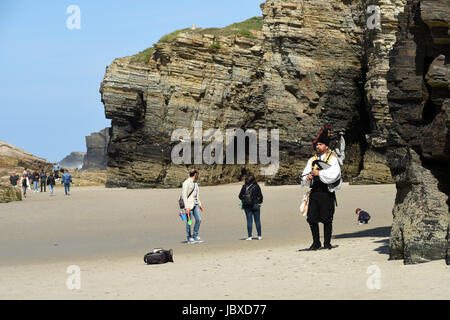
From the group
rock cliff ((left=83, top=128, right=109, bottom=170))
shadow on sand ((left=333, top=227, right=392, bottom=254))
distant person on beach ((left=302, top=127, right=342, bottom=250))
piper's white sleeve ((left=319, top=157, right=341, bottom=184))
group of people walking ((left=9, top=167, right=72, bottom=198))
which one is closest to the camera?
piper's white sleeve ((left=319, top=157, right=341, bottom=184))

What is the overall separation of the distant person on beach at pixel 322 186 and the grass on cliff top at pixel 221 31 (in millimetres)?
30997

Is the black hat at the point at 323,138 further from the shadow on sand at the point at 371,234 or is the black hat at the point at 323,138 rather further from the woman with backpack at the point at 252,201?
the woman with backpack at the point at 252,201

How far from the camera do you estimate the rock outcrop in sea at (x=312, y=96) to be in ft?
33.1

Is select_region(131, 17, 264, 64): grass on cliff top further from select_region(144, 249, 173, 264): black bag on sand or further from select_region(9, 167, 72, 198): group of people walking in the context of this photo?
select_region(144, 249, 173, 264): black bag on sand

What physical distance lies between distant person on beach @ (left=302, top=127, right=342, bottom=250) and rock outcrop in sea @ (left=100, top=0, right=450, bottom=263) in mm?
1053

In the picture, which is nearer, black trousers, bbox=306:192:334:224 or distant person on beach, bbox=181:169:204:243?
black trousers, bbox=306:192:334:224

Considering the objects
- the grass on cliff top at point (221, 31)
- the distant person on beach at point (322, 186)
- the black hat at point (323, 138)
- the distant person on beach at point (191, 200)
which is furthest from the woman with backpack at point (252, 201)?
the grass on cliff top at point (221, 31)

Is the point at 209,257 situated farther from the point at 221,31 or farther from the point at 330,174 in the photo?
the point at 221,31

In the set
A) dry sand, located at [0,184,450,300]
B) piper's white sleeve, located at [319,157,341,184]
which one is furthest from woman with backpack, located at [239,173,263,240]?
piper's white sleeve, located at [319,157,341,184]

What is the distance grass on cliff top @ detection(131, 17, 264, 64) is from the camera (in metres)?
42.8

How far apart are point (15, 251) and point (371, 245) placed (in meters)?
7.68

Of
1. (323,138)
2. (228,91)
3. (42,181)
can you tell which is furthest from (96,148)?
(323,138)

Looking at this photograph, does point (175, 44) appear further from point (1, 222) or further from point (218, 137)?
point (1, 222)

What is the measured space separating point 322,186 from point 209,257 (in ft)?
8.18
